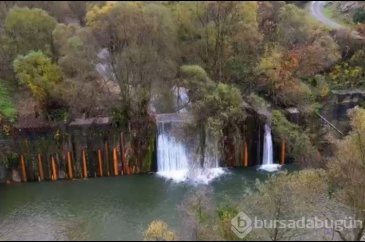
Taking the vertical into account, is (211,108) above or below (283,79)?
below

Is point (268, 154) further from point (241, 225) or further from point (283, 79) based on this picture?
point (241, 225)

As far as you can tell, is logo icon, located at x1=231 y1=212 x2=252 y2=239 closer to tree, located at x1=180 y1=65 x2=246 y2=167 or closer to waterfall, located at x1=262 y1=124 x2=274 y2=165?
tree, located at x1=180 y1=65 x2=246 y2=167

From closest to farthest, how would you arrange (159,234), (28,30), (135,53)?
(159,234) < (135,53) < (28,30)

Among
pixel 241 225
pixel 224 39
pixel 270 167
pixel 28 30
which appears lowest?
pixel 270 167

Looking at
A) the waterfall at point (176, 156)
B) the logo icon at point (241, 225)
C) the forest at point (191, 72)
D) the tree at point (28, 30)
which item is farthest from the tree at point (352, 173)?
the tree at point (28, 30)

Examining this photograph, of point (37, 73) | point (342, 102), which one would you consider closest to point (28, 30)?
point (37, 73)

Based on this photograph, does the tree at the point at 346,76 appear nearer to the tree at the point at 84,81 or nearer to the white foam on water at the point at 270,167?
the white foam on water at the point at 270,167
